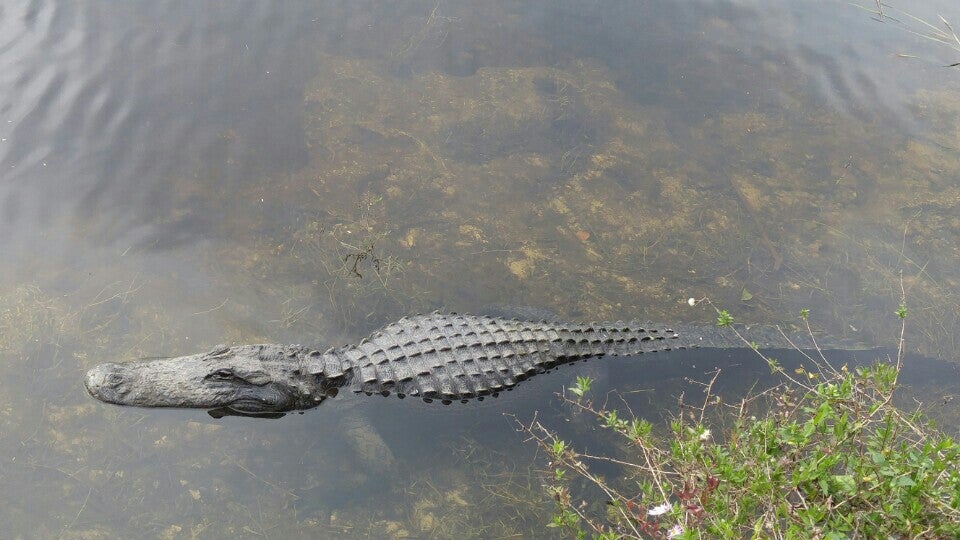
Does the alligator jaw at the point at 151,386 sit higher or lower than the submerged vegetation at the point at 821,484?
lower

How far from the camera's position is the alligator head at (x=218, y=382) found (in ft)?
15.5

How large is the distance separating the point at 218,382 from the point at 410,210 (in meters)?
2.47

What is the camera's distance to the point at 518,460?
4.89m

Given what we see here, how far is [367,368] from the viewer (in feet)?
16.2

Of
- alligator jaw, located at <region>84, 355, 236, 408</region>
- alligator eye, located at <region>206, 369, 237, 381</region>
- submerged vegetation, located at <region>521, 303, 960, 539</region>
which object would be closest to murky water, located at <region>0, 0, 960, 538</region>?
alligator jaw, located at <region>84, 355, 236, 408</region>

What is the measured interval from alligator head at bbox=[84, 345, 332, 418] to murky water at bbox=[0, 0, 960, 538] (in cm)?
16

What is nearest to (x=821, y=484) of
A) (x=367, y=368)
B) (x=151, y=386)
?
(x=367, y=368)

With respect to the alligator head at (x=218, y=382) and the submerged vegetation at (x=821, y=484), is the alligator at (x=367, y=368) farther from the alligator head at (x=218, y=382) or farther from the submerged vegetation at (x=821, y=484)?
the submerged vegetation at (x=821, y=484)

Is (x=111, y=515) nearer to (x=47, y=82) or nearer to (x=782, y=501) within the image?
(x=782, y=501)

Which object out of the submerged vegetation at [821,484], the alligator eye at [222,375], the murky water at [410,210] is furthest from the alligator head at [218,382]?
the submerged vegetation at [821,484]

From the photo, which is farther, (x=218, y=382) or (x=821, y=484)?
(x=218, y=382)

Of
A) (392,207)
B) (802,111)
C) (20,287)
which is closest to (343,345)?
(392,207)

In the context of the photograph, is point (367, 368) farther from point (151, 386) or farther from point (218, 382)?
point (151, 386)

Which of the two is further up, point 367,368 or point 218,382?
point 367,368
